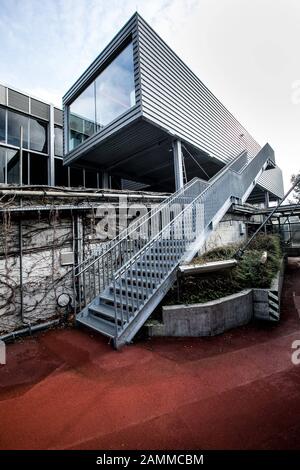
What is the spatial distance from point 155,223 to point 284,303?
15.0 feet

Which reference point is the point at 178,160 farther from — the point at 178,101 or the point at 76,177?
the point at 76,177

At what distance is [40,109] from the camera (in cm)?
1062

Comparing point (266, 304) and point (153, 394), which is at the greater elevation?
point (266, 304)

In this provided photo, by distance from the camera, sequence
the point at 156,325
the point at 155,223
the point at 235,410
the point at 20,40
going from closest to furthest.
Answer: the point at 235,410 → the point at 156,325 → the point at 20,40 → the point at 155,223

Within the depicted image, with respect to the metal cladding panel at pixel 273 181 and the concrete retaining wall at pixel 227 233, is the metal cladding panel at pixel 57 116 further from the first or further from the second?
the metal cladding panel at pixel 273 181

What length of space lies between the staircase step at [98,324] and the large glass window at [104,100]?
21.5ft

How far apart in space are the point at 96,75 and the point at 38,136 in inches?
161

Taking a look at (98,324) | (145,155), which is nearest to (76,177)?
(145,155)

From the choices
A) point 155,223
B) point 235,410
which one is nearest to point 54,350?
point 235,410

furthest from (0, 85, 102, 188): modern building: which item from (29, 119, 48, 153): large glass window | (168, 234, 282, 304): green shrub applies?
(168, 234, 282, 304): green shrub

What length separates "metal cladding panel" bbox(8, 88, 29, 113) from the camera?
958cm

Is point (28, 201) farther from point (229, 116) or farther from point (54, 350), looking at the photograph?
point (229, 116)
